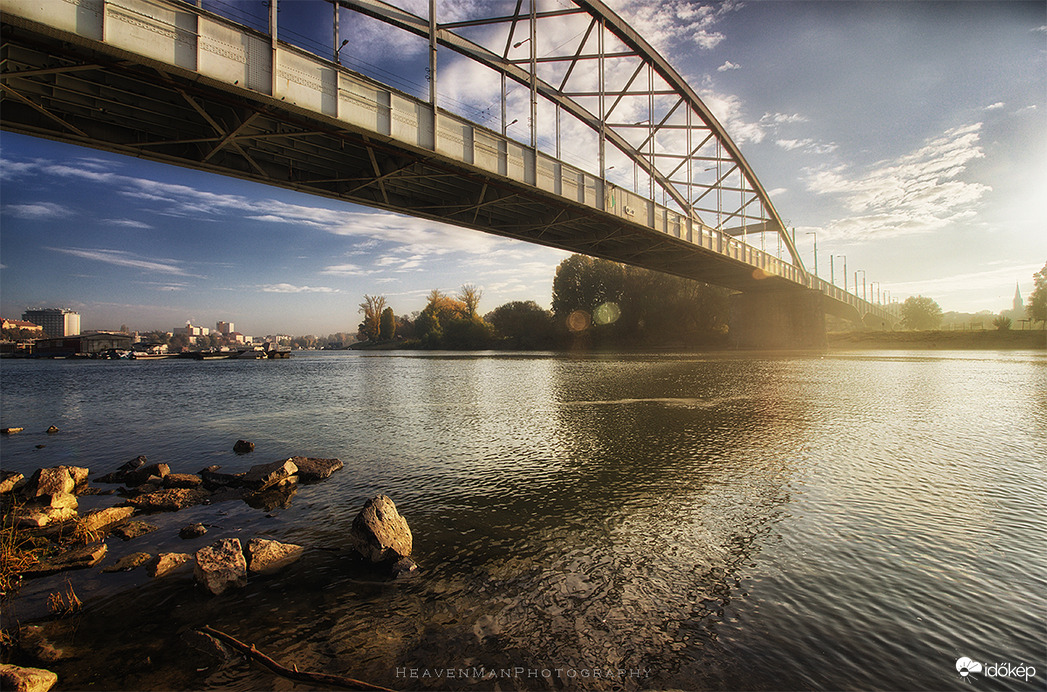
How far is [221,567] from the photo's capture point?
18.3 feet

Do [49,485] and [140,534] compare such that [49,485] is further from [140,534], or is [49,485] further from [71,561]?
[71,561]

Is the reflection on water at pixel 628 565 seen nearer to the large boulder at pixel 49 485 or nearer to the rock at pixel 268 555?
the rock at pixel 268 555

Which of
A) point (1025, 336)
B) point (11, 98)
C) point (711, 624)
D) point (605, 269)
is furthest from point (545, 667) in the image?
point (1025, 336)

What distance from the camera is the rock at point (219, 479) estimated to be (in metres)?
9.56

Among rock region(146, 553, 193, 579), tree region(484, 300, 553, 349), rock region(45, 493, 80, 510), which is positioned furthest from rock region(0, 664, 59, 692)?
tree region(484, 300, 553, 349)

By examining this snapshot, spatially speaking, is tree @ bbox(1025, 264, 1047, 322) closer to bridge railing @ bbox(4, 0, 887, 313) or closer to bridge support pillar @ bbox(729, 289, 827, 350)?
bridge support pillar @ bbox(729, 289, 827, 350)

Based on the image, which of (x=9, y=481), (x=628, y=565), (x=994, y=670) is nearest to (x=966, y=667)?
(x=994, y=670)

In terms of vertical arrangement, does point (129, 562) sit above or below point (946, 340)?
below

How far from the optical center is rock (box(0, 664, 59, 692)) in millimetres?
3678

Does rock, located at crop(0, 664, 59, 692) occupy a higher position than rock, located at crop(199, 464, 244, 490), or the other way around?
rock, located at crop(0, 664, 59, 692)

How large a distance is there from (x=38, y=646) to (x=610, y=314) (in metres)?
84.9

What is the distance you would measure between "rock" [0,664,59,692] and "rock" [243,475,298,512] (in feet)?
13.7

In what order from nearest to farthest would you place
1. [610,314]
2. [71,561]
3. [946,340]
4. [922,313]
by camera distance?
[71,561]
[946,340]
[610,314]
[922,313]

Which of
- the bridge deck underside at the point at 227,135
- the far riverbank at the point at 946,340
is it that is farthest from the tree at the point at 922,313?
the bridge deck underside at the point at 227,135
